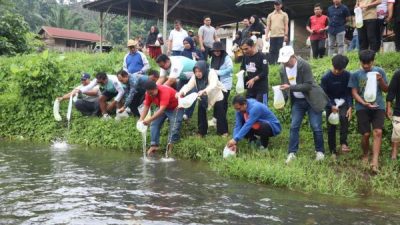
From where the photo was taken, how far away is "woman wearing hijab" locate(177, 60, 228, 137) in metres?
8.56

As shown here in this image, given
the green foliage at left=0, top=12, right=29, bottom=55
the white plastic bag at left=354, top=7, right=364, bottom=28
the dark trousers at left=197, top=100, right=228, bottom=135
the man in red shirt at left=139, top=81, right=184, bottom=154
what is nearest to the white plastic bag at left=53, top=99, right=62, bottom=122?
the man in red shirt at left=139, top=81, right=184, bottom=154

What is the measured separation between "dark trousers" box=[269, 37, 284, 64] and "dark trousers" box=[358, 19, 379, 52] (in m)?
2.35

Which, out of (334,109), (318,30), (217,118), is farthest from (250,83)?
(318,30)

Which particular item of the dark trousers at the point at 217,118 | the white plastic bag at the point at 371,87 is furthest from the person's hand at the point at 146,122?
the white plastic bag at the point at 371,87

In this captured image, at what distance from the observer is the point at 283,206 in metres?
5.41

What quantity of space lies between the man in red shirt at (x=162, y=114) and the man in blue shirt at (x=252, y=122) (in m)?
1.44

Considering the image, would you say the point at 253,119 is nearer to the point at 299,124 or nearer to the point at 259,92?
the point at 299,124

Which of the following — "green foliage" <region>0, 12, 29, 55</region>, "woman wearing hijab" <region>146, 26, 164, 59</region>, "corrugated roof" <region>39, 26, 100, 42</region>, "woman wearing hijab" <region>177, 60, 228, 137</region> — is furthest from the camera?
"corrugated roof" <region>39, 26, 100, 42</region>

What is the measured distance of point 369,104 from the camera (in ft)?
22.6

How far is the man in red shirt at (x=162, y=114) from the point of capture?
8500 mm

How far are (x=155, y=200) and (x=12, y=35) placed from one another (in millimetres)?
19196

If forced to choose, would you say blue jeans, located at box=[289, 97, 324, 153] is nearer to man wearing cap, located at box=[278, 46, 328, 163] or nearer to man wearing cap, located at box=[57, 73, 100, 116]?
man wearing cap, located at box=[278, 46, 328, 163]

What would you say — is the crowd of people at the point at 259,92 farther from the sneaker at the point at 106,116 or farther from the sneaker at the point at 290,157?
the sneaker at the point at 106,116

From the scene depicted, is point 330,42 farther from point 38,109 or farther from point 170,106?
point 38,109
